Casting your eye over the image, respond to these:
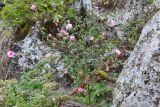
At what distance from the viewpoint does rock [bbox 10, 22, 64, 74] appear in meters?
5.23

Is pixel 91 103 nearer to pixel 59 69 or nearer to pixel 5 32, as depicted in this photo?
pixel 59 69

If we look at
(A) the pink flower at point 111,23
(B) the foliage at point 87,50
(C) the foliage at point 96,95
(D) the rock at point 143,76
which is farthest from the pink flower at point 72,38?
(D) the rock at point 143,76

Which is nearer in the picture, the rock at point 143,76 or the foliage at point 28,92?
the rock at point 143,76

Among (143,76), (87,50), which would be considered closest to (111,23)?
(87,50)

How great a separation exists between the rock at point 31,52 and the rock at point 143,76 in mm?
1530

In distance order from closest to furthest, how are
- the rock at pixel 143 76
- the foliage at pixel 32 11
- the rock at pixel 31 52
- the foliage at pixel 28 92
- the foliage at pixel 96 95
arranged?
1. the rock at pixel 143 76
2. the foliage at pixel 28 92
3. the foliage at pixel 96 95
4. the rock at pixel 31 52
5. the foliage at pixel 32 11

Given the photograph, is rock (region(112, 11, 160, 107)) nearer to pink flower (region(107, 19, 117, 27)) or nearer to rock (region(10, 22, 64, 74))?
pink flower (region(107, 19, 117, 27))

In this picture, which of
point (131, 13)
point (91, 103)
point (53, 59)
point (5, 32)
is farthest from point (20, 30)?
point (91, 103)

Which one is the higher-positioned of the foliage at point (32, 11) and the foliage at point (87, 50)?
the foliage at point (32, 11)

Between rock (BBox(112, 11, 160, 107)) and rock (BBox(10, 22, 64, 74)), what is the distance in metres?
1.53

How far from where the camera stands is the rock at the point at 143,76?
345cm

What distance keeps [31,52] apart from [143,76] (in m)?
2.13

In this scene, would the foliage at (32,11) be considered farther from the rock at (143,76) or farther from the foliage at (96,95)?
the rock at (143,76)

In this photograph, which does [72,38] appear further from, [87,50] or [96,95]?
[96,95]
